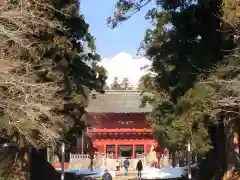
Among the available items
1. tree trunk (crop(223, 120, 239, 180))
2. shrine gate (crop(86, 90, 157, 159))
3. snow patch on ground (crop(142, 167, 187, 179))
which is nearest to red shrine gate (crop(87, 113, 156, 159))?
shrine gate (crop(86, 90, 157, 159))

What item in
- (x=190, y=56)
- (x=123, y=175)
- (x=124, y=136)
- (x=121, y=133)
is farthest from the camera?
(x=124, y=136)

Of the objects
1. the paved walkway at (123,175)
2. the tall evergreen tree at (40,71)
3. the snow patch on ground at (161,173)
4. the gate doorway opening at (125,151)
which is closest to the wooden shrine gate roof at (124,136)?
the gate doorway opening at (125,151)

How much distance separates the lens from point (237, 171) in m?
20.7

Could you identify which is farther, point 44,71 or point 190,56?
point 190,56

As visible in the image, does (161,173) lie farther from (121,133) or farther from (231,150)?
(231,150)

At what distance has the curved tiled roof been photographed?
195 ft

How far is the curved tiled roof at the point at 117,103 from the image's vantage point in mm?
59406

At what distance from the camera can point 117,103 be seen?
61688 millimetres

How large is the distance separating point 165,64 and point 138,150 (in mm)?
34622

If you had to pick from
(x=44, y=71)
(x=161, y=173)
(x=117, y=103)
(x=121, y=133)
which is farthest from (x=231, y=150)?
(x=117, y=103)

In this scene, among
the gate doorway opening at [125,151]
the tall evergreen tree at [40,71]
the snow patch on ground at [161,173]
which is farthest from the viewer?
the gate doorway opening at [125,151]

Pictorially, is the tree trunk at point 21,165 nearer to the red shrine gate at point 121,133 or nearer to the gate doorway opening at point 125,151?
the red shrine gate at point 121,133

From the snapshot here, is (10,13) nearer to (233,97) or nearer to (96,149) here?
(233,97)

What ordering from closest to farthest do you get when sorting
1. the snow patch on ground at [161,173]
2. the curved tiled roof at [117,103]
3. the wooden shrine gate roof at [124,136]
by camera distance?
the snow patch on ground at [161,173] → the wooden shrine gate roof at [124,136] → the curved tiled roof at [117,103]
